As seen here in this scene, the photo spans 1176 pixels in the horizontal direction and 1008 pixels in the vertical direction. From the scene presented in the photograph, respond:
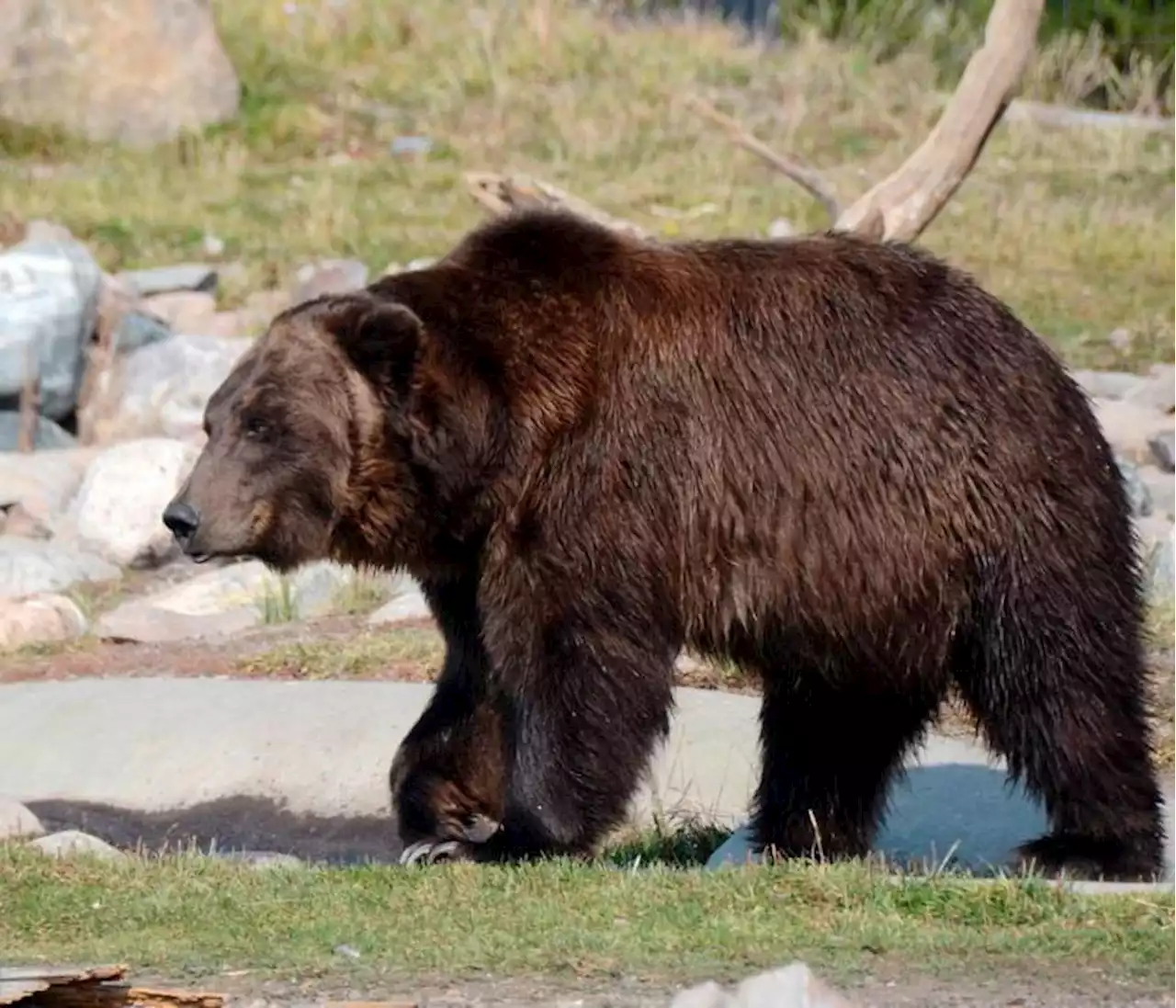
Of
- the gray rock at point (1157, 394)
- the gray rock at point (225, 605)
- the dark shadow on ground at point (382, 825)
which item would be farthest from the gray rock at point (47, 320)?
the dark shadow on ground at point (382, 825)

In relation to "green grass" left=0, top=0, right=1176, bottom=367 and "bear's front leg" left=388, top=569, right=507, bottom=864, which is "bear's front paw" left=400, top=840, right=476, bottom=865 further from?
"green grass" left=0, top=0, right=1176, bottom=367

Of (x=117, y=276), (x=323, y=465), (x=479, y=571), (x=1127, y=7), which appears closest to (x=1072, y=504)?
(x=479, y=571)

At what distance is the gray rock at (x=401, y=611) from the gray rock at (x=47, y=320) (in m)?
4.61

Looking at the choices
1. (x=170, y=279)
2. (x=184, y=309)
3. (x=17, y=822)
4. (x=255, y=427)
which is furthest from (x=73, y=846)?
(x=170, y=279)

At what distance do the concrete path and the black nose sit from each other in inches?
76.6

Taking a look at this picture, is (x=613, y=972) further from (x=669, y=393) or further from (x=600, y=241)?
(x=600, y=241)

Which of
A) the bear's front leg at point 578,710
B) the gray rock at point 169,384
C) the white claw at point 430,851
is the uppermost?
the bear's front leg at point 578,710

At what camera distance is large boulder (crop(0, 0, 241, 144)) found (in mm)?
20625

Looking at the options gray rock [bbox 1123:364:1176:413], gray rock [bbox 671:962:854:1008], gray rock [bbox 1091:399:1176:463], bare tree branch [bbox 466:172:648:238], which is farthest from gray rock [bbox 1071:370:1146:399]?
gray rock [bbox 671:962:854:1008]

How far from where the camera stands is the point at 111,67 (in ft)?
68.3

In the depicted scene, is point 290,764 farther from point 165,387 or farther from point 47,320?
point 47,320

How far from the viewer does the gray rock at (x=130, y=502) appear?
13391mm

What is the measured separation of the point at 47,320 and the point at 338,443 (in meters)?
8.78

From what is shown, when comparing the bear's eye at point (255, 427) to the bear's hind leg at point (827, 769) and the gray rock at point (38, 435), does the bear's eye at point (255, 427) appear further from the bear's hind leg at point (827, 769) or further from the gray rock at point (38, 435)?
the gray rock at point (38, 435)
